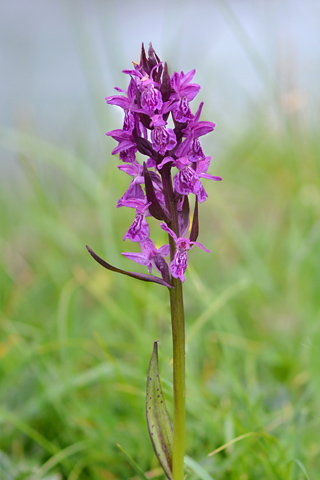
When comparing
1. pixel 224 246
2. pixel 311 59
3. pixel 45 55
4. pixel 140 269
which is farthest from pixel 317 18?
pixel 45 55

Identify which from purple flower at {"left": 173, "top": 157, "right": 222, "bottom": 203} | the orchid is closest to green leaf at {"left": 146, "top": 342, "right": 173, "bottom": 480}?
the orchid

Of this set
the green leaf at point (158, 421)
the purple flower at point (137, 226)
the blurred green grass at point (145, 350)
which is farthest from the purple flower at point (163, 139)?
the blurred green grass at point (145, 350)

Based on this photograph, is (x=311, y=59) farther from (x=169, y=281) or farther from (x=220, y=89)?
(x=169, y=281)

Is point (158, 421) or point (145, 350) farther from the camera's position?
point (145, 350)

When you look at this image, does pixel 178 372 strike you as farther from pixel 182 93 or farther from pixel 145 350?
pixel 145 350

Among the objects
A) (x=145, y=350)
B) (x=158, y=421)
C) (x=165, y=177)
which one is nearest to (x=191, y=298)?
(x=145, y=350)

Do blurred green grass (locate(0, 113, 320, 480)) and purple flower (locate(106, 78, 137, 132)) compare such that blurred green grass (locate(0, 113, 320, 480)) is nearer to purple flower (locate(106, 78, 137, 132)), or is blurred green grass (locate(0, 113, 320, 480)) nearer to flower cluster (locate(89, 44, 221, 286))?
flower cluster (locate(89, 44, 221, 286))

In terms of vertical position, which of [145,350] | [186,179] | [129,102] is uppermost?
[129,102]

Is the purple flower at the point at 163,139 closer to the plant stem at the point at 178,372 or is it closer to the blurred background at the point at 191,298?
the plant stem at the point at 178,372
